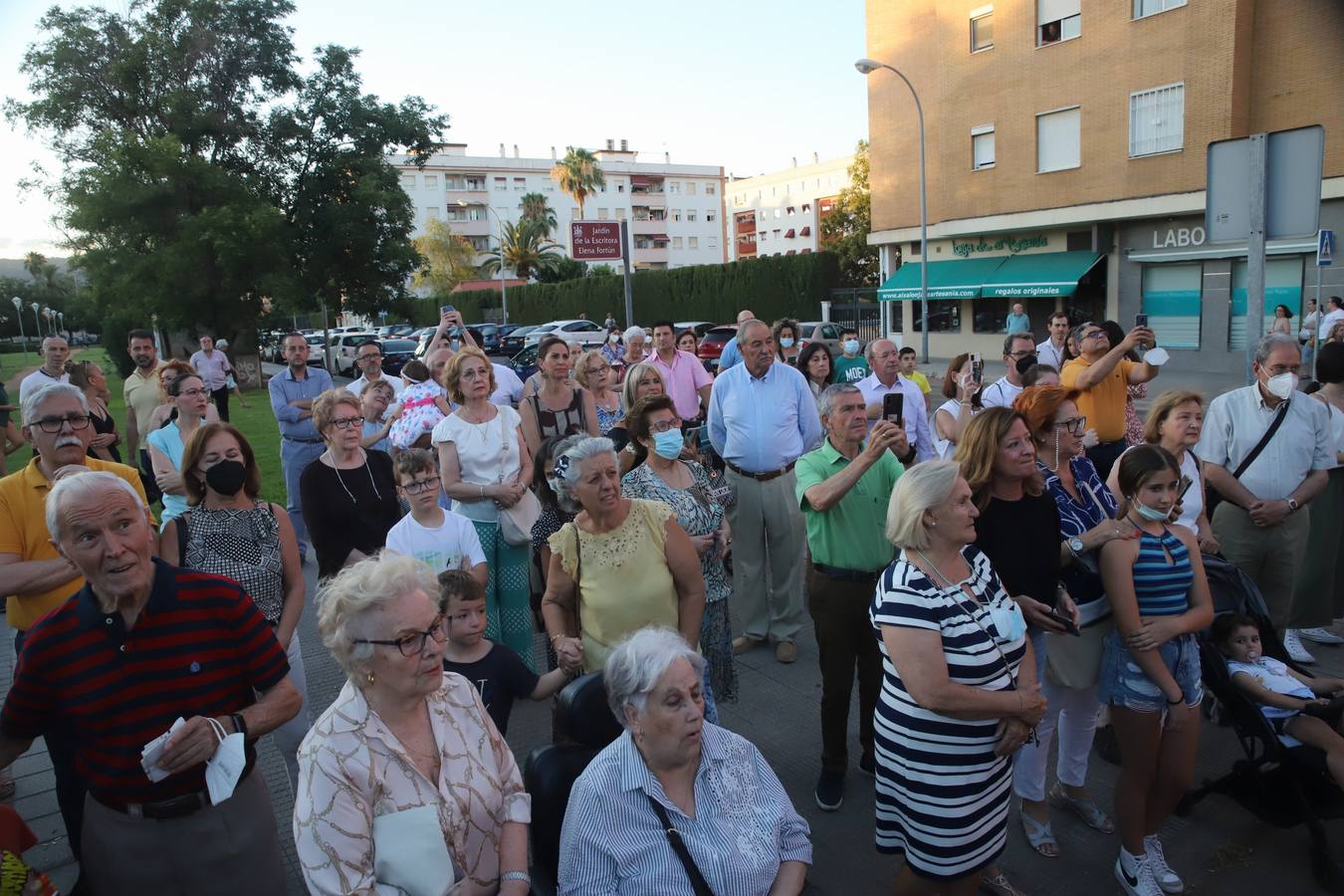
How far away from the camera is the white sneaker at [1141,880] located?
305cm

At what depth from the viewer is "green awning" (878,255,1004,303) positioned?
26.2m

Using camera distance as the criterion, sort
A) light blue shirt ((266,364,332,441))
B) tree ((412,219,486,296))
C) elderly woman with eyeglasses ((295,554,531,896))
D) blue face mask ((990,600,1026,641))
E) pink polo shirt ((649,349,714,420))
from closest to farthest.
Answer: elderly woman with eyeglasses ((295,554,531,896)) → blue face mask ((990,600,1026,641)) → light blue shirt ((266,364,332,441)) → pink polo shirt ((649,349,714,420)) → tree ((412,219,486,296))

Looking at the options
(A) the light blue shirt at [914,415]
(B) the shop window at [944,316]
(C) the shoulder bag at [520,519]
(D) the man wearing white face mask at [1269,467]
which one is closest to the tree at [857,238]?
(B) the shop window at [944,316]

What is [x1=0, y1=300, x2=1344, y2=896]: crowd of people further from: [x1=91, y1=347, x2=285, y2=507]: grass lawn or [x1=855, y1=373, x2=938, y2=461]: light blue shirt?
[x1=91, y1=347, x2=285, y2=507]: grass lawn

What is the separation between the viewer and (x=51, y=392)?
360cm

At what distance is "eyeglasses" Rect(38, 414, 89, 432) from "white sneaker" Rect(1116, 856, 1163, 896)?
4542mm

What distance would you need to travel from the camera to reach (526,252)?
6850 cm

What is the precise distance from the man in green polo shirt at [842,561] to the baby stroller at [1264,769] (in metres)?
1.38

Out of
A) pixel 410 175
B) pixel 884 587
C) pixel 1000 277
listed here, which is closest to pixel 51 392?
pixel 884 587

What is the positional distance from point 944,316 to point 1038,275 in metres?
4.57

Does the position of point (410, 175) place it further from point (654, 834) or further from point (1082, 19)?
point (654, 834)

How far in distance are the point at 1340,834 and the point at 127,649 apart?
448 cm

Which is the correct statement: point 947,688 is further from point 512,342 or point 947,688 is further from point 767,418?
point 512,342

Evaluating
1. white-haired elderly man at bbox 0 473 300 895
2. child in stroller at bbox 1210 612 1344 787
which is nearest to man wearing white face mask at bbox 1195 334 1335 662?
child in stroller at bbox 1210 612 1344 787
